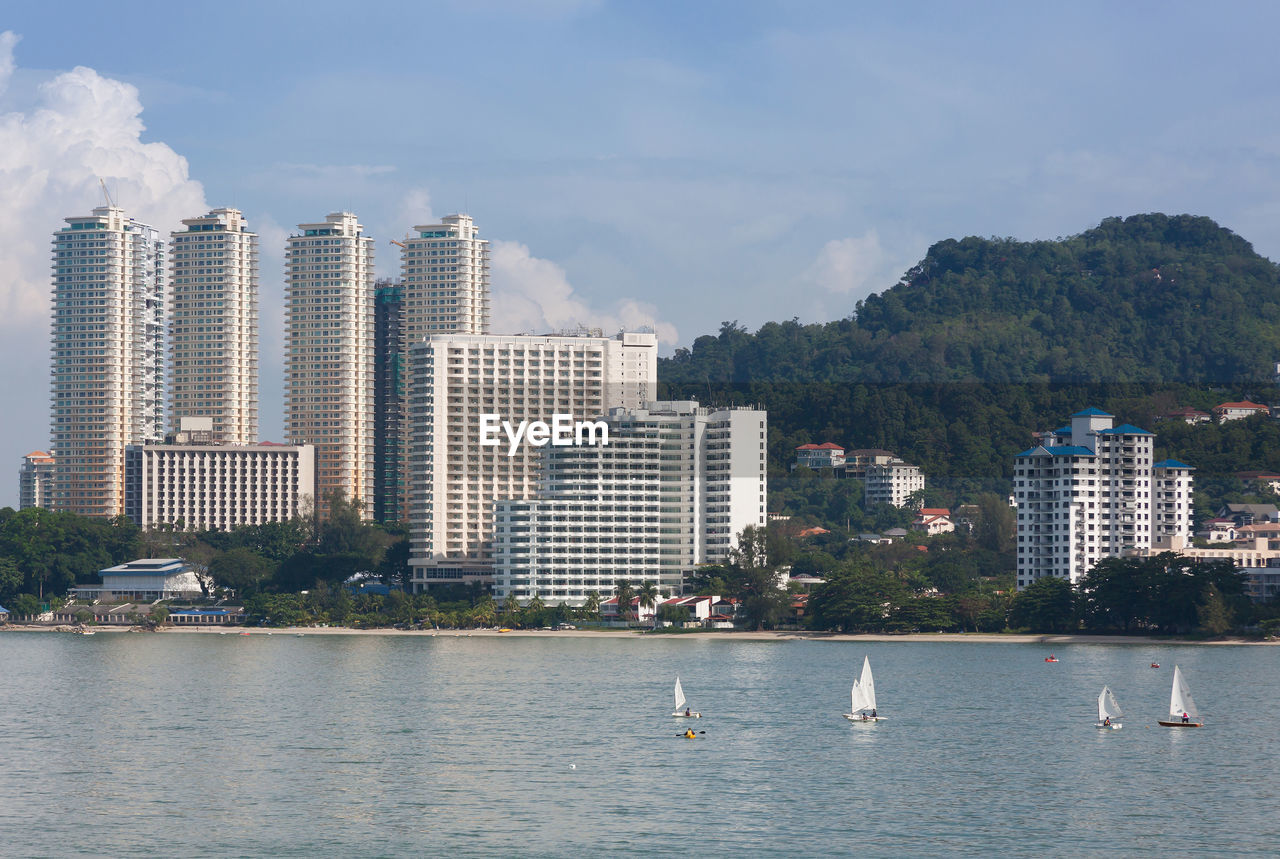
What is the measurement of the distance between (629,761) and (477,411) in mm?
100430

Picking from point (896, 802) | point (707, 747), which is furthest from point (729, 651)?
point (896, 802)

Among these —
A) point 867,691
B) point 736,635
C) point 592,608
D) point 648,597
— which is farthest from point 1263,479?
point 867,691

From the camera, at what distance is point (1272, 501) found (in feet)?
532

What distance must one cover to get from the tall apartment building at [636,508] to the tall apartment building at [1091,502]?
23.5m

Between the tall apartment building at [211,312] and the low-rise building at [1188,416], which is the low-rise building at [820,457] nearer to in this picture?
the low-rise building at [1188,416]

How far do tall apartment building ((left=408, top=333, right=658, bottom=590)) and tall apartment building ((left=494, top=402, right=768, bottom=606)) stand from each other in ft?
32.0

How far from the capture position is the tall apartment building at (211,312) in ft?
648

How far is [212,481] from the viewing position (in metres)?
193

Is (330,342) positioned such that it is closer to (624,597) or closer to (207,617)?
(207,617)

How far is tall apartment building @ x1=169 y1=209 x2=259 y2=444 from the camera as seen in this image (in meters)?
197

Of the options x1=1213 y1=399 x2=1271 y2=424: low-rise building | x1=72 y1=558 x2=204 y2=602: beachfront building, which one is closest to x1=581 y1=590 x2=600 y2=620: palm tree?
x1=72 y1=558 x2=204 y2=602: beachfront building

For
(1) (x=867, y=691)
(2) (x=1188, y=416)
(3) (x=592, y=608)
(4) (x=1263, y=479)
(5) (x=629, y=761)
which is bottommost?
(3) (x=592, y=608)

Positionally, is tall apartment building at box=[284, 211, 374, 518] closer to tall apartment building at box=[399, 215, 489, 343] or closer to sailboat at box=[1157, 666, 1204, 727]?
tall apartment building at box=[399, 215, 489, 343]

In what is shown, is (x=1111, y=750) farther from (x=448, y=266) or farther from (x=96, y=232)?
(x=96, y=232)
